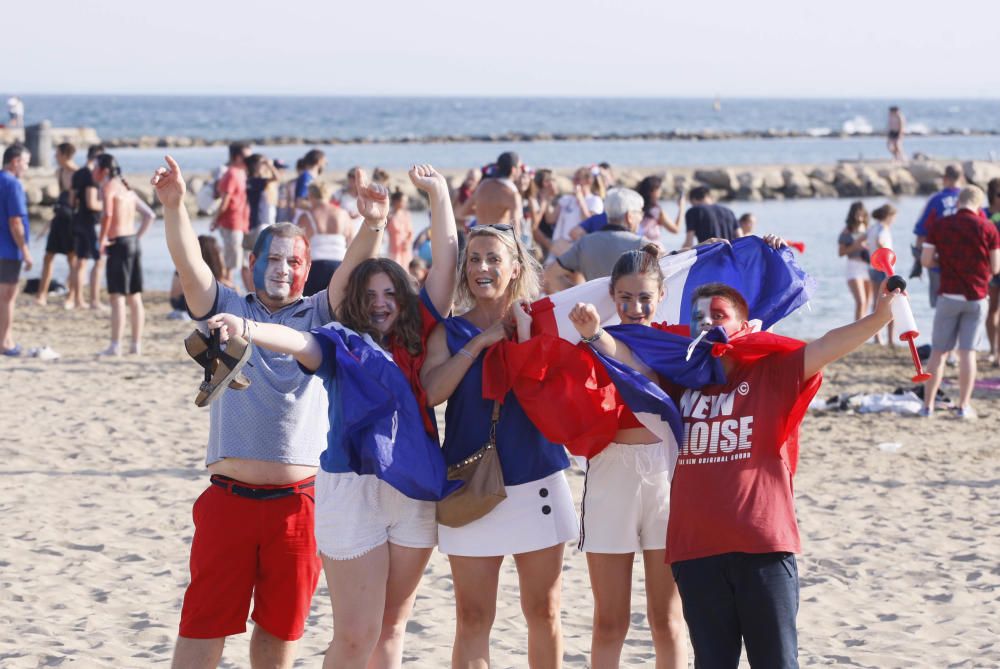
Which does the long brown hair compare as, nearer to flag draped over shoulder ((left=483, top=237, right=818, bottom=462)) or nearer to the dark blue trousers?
flag draped over shoulder ((left=483, top=237, right=818, bottom=462))

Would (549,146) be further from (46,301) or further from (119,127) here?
(46,301)

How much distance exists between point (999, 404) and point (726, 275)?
702 cm

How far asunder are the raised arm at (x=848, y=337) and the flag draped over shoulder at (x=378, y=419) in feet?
3.97

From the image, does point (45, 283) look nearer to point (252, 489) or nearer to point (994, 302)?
point (994, 302)

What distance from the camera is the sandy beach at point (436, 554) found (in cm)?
550

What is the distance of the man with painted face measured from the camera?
13.3 feet

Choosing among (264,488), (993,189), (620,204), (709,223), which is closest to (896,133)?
(993,189)

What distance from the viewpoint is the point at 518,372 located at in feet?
13.2

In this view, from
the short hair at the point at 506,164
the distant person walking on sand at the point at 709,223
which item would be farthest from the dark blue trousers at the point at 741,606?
the distant person walking on sand at the point at 709,223

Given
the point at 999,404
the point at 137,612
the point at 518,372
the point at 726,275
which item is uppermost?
the point at 726,275

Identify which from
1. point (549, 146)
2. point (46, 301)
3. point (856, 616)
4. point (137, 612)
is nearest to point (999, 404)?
point (856, 616)

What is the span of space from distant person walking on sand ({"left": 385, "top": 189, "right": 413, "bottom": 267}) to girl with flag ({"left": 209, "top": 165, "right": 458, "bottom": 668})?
853 centimetres

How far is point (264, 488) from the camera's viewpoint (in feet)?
13.4

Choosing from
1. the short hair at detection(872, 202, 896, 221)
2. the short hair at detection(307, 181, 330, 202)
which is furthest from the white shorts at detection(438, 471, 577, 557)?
Result: the short hair at detection(872, 202, 896, 221)
